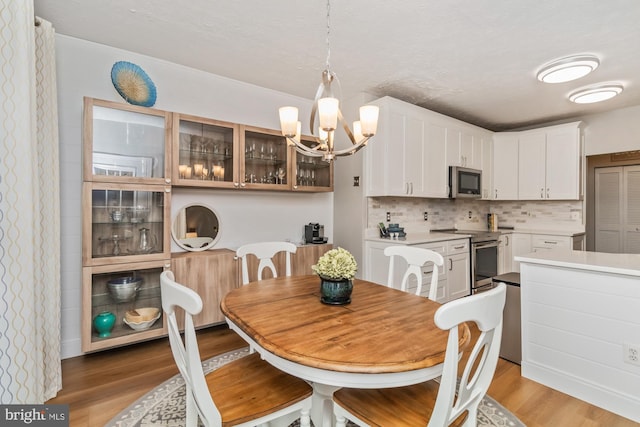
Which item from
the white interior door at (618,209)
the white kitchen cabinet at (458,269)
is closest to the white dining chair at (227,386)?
the white kitchen cabinet at (458,269)

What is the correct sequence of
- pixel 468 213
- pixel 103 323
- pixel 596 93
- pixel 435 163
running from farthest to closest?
pixel 468 213, pixel 435 163, pixel 596 93, pixel 103 323

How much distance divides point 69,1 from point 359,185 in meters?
2.89

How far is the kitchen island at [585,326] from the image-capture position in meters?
1.79

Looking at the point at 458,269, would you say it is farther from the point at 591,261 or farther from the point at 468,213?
the point at 591,261

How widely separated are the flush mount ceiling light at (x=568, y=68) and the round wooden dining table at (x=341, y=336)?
2.71 meters

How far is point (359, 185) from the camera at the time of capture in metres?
3.59

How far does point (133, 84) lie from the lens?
250 centimetres

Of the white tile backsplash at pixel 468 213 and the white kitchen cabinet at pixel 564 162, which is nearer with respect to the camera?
the white tile backsplash at pixel 468 213

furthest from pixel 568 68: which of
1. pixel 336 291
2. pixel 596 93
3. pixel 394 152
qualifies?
pixel 336 291

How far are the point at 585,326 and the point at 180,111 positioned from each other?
3.70 m

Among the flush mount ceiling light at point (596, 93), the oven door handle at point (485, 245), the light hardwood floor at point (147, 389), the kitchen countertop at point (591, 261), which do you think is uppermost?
the flush mount ceiling light at point (596, 93)

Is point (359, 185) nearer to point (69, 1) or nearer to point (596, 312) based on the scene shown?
point (596, 312)

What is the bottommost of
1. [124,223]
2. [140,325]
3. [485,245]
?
[140,325]

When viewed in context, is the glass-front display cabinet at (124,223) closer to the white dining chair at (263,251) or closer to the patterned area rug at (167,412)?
the white dining chair at (263,251)
